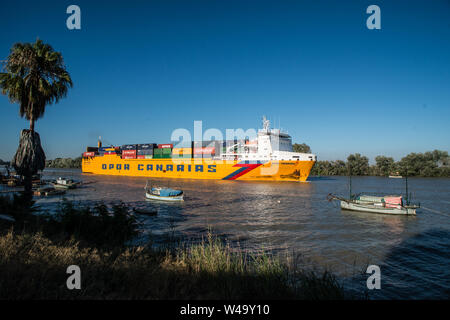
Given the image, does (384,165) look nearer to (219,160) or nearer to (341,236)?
(219,160)

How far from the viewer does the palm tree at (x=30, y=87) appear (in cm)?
1183

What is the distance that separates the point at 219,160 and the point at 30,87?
123 feet

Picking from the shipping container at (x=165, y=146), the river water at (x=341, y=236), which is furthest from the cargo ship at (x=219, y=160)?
the river water at (x=341, y=236)

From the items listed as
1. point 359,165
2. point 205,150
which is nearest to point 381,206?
point 205,150

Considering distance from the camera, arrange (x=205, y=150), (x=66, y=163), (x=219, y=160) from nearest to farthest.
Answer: (x=219, y=160) < (x=205, y=150) < (x=66, y=163)

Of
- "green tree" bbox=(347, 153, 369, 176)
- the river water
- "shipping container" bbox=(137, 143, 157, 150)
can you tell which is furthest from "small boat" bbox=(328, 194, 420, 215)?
"green tree" bbox=(347, 153, 369, 176)

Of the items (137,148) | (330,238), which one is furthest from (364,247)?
(137,148)

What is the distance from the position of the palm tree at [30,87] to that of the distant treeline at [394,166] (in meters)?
80.6

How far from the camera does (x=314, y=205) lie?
74.3 feet

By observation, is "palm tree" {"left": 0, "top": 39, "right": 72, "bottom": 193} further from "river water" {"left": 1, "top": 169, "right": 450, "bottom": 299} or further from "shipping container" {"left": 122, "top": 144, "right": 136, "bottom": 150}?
"shipping container" {"left": 122, "top": 144, "right": 136, "bottom": 150}

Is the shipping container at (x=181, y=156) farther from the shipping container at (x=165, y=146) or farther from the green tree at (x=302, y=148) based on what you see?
the green tree at (x=302, y=148)

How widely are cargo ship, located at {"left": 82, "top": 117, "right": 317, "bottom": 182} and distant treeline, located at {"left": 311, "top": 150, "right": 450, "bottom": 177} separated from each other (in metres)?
43.5

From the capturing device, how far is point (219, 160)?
48.5 m
